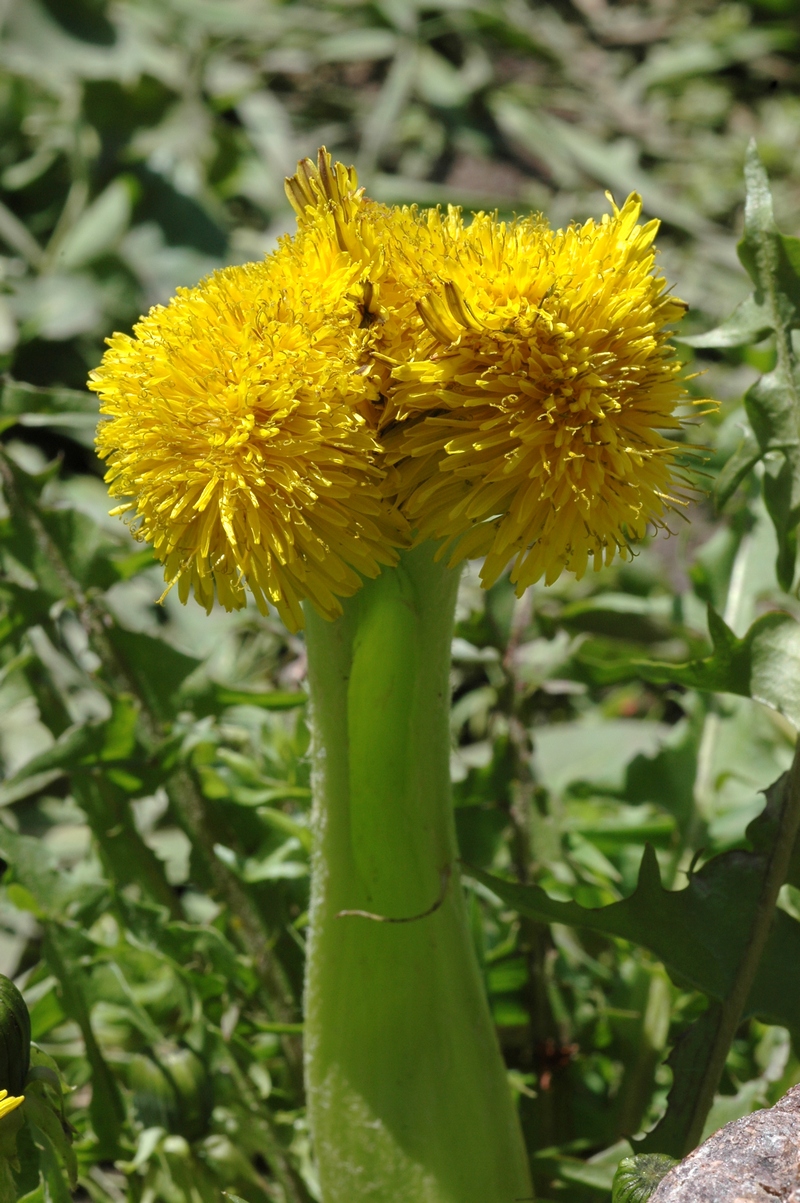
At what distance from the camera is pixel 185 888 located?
181 centimetres

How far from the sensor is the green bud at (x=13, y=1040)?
717 mm

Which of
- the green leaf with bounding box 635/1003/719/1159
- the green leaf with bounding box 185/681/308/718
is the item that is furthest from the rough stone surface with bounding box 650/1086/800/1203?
the green leaf with bounding box 185/681/308/718

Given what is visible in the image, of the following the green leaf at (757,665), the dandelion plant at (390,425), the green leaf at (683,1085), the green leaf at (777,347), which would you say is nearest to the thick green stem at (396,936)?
the dandelion plant at (390,425)

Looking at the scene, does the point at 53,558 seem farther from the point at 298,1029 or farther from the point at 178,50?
the point at 178,50

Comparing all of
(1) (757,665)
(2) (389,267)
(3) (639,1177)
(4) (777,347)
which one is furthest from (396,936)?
(4) (777,347)

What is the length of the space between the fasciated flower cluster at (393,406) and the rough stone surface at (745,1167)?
0.34 meters

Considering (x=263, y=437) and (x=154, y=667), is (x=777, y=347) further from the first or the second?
(x=154, y=667)

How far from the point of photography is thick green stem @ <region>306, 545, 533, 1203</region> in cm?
81

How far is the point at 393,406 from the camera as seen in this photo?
2.36ft

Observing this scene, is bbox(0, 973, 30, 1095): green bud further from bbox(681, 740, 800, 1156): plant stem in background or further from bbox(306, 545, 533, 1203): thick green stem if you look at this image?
bbox(681, 740, 800, 1156): plant stem in background

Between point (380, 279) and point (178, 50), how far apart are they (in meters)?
2.67

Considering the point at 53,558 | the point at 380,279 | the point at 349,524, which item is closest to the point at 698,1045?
the point at 349,524

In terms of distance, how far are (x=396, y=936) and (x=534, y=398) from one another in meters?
0.40

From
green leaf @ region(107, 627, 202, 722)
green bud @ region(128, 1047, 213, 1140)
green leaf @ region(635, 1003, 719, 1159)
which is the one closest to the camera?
green leaf @ region(635, 1003, 719, 1159)
